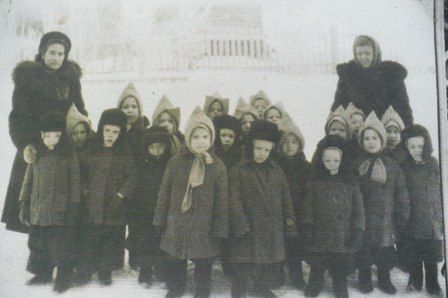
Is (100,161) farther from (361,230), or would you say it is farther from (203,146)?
(361,230)

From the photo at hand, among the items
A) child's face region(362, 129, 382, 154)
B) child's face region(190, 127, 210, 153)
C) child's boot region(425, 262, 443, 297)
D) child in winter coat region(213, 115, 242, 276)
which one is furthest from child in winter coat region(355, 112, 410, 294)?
child's face region(190, 127, 210, 153)

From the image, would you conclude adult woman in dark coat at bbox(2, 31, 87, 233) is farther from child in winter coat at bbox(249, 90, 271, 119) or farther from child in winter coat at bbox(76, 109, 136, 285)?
child in winter coat at bbox(249, 90, 271, 119)

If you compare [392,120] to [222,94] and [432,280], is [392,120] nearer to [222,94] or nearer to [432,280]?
[432,280]

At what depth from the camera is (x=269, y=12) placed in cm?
434

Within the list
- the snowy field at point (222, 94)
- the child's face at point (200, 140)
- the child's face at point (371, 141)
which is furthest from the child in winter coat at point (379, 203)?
the child's face at point (200, 140)

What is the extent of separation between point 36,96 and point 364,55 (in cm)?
337

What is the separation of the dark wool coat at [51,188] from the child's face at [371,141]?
281cm

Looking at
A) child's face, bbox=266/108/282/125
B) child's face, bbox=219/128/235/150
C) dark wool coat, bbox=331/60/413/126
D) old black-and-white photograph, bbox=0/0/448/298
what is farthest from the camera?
dark wool coat, bbox=331/60/413/126

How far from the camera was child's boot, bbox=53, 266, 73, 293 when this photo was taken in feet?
13.0

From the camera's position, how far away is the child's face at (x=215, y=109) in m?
4.12

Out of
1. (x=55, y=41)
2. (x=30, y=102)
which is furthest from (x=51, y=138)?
(x=55, y=41)

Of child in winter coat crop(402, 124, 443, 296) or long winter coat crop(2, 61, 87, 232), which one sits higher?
long winter coat crop(2, 61, 87, 232)

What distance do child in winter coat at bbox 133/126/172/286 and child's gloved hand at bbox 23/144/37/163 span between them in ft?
3.48

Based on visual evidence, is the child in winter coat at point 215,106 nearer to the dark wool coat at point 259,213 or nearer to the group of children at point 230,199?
the group of children at point 230,199
